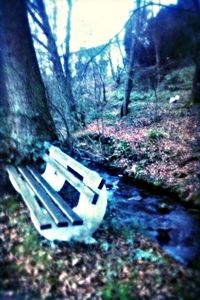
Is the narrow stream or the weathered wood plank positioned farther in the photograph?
the narrow stream

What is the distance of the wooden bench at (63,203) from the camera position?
508 cm

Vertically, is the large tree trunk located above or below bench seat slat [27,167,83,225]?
above

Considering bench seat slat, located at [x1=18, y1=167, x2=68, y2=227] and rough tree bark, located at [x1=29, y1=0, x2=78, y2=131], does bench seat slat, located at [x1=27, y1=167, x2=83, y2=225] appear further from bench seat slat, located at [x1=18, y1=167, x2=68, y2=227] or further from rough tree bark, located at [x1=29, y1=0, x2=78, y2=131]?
rough tree bark, located at [x1=29, y1=0, x2=78, y2=131]

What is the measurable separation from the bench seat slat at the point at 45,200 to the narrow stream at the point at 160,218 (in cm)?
167

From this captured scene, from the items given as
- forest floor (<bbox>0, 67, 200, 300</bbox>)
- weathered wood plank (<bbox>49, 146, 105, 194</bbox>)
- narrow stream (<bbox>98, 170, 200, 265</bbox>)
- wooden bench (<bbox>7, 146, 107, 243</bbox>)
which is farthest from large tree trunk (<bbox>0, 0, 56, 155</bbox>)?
narrow stream (<bbox>98, 170, 200, 265</bbox>)

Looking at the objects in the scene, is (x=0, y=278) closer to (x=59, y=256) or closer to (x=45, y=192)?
(x=59, y=256)

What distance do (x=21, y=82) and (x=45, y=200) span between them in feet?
11.0

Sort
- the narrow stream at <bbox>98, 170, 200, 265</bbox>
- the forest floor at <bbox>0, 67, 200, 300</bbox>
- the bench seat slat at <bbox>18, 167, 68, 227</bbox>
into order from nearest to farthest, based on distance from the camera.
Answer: the forest floor at <bbox>0, 67, 200, 300</bbox> → the bench seat slat at <bbox>18, 167, 68, 227</bbox> → the narrow stream at <bbox>98, 170, 200, 265</bbox>

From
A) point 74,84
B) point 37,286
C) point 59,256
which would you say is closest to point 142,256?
point 59,256

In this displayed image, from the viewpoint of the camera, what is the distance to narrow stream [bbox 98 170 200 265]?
18.6 ft

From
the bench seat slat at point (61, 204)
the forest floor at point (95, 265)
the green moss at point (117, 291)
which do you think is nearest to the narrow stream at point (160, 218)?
the forest floor at point (95, 265)

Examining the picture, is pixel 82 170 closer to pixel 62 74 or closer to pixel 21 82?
pixel 21 82

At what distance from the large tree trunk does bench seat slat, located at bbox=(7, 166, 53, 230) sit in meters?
0.98

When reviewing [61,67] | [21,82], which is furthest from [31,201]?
[61,67]
